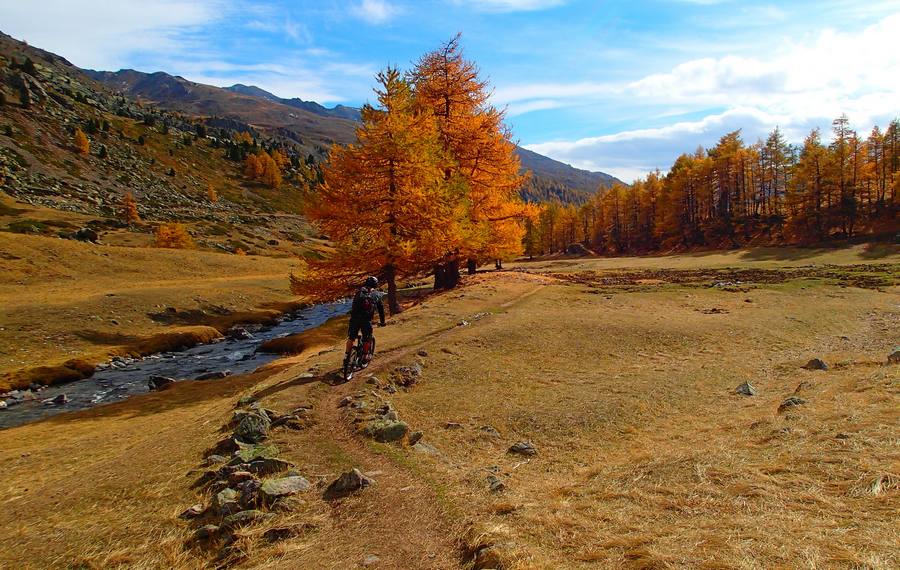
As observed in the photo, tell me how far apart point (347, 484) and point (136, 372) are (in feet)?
79.6

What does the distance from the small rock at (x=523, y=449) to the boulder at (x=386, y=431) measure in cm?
256

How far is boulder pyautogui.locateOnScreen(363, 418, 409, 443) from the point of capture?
1066 centimetres

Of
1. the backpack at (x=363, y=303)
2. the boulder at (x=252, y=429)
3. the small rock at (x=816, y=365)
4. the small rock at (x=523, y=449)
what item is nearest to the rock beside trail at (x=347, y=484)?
the boulder at (x=252, y=429)

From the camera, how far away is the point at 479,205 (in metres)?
37.7

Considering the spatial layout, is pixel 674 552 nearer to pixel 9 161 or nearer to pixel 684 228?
pixel 684 228

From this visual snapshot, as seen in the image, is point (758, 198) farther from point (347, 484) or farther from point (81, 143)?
point (81, 143)

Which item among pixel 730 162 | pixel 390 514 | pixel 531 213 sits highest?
pixel 730 162

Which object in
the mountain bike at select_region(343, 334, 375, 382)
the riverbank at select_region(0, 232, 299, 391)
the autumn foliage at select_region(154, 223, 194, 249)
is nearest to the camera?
the mountain bike at select_region(343, 334, 375, 382)

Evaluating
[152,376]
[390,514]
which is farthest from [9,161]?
[390,514]

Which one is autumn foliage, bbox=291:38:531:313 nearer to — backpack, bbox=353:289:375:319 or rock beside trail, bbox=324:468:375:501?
backpack, bbox=353:289:375:319

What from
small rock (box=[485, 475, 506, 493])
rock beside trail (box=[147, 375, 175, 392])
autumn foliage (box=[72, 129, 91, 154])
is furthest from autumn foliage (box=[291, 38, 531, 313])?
autumn foliage (box=[72, 129, 91, 154])

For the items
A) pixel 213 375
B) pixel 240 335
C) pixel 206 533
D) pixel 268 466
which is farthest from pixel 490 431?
pixel 240 335

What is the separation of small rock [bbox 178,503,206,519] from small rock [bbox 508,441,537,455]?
6385 millimetres

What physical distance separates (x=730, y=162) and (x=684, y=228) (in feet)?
48.0
